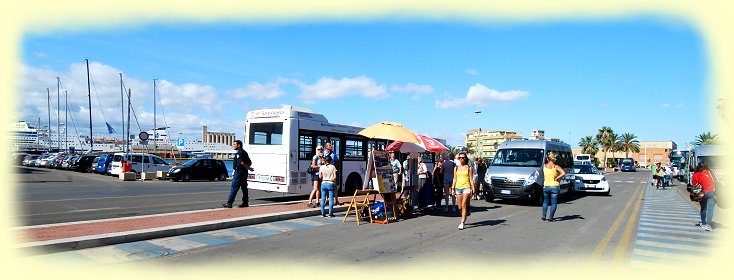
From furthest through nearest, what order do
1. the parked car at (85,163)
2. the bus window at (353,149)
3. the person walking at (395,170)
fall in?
the parked car at (85,163)
the bus window at (353,149)
the person walking at (395,170)

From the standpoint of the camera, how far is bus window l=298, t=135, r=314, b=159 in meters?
15.7

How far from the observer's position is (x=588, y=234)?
32.8 ft

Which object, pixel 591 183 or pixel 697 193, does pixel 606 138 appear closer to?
pixel 591 183

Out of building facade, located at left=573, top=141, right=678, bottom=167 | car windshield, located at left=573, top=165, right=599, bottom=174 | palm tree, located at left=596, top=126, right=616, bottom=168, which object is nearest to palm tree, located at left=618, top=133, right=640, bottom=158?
palm tree, located at left=596, top=126, right=616, bottom=168

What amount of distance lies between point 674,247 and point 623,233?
1.56 metres

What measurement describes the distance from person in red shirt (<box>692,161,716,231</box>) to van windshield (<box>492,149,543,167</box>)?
6001mm

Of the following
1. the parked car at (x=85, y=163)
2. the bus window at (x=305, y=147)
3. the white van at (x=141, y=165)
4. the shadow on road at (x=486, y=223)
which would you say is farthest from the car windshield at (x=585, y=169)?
the parked car at (x=85, y=163)

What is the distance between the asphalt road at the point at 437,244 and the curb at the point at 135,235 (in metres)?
1.38

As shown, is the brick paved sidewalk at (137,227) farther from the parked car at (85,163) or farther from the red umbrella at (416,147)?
the parked car at (85,163)

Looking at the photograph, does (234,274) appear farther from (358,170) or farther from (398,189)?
(358,170)

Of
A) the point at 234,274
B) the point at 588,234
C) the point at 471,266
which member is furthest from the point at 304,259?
the point at 588,234

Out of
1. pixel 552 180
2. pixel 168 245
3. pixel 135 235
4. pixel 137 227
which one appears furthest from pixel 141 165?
pixel 552 180

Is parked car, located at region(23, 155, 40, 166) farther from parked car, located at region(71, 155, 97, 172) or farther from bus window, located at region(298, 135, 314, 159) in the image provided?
bus window, located at region(298, 135, 314, 159)

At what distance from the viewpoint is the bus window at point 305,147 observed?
51.4 feet
